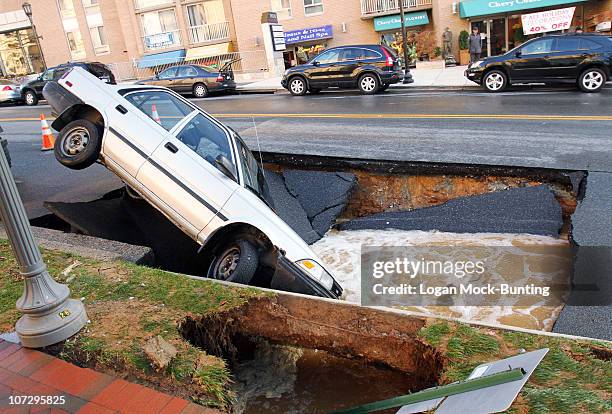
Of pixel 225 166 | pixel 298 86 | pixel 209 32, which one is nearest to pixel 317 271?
pixel 225 166

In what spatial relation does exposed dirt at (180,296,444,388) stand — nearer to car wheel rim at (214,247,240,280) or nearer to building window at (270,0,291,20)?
car wheel rim at (214,247,240,280)

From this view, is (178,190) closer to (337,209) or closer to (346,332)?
(346,332)

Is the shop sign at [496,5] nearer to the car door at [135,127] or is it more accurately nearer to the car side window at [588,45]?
the car side window at [588,45]

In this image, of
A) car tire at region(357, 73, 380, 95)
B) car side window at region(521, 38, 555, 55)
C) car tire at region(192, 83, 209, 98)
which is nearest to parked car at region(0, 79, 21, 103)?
car tire at region(192, 83, 209, 98)

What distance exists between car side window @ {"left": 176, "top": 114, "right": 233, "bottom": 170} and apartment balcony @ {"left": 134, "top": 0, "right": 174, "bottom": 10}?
92.9 feet

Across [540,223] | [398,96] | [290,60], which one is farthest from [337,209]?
[290,60]

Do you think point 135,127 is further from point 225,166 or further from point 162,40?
point 162,40

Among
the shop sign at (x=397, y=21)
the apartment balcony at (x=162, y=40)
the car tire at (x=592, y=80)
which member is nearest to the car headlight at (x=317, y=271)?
the car tire at (x=592, y=80)

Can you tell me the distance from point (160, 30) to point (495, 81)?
23571 millimetres

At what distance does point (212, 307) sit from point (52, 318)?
115 centimetres

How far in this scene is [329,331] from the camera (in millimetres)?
3723

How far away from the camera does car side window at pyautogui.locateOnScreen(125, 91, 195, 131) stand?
18.7ft

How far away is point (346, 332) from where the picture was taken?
366 centimetres

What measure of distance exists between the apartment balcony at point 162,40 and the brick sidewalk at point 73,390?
30658 mm
